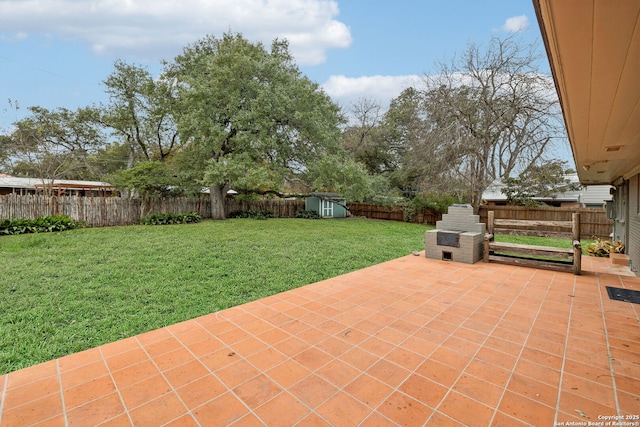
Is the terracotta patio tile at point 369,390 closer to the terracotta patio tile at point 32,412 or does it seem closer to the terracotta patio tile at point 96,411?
the terracotta patio tile at point 96,411

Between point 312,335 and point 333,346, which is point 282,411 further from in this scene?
point 312,335

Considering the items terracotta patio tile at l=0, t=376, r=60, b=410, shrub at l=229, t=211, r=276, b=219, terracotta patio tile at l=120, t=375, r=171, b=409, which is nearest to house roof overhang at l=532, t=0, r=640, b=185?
terracotta patio tile at l=120, t=375, r=171, b=409

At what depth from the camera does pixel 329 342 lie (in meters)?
2.50

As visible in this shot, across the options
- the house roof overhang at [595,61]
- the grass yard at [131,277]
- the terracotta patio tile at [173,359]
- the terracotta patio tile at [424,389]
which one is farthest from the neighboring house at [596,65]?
the grass yard at [131,277]

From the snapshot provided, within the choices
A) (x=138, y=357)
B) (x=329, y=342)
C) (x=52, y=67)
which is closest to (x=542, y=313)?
(x=329, y=342)

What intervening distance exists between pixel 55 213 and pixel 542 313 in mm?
13301

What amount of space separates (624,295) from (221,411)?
4983mm

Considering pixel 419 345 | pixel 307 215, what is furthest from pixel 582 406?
pixel 307 215

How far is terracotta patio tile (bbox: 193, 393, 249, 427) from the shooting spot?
1.60 m

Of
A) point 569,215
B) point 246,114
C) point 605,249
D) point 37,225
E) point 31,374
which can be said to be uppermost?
point 246,114

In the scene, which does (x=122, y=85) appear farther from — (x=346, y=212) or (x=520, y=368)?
(x=520, y=368)

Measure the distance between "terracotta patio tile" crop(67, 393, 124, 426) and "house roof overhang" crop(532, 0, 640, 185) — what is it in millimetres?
2852

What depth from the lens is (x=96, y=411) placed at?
5.52ft

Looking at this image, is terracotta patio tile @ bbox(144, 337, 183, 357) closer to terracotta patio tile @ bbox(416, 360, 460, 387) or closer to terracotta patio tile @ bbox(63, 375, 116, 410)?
terracotta patio tile @ bbox(63, 375, 116, 410)
